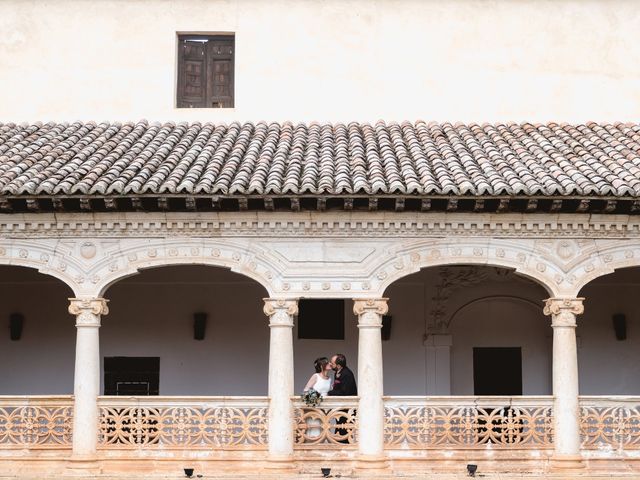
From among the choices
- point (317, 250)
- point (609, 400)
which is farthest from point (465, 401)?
point (317, 250)

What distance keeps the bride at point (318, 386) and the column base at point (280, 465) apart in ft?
1.37

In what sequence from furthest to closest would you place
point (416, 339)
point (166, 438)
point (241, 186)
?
point (416, 339), point (166, 438), point (241, 186)

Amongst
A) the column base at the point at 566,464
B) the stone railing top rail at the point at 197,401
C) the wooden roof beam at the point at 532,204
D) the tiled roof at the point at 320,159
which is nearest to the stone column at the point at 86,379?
the stone railing top rail at the point at 197,401

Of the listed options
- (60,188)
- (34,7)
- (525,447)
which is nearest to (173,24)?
(34,7)

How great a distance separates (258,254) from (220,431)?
85.7 inches

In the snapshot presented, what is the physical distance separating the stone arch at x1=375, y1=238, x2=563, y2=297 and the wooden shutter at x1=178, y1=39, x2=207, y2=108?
246 inches

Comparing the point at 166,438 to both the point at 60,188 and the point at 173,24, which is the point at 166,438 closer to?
the point at 60,188

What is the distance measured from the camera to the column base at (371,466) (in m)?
14.9

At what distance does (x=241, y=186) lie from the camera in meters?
14.8

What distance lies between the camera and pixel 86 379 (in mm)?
15172

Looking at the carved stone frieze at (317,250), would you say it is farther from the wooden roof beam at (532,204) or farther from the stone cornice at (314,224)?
the wooden roof beam at (532,204)

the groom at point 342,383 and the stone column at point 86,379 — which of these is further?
the groom at point 342,383

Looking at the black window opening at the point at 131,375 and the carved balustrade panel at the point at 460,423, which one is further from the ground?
the black window opening at the point at 131,375

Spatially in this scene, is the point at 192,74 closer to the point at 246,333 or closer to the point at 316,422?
the point at 246,333
